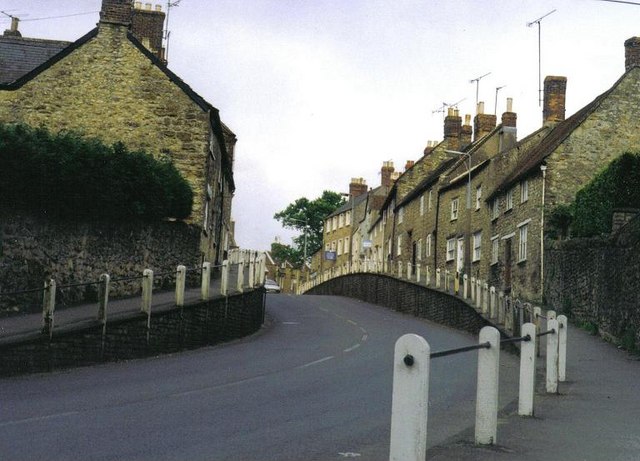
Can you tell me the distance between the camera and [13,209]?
19906 mm

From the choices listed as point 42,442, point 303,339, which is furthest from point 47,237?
point 42,442

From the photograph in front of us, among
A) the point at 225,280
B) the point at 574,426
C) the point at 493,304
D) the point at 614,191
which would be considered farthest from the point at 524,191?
the point at 574,426

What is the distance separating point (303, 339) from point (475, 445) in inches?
593

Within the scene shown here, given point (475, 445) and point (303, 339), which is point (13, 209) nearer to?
point (303, 339)

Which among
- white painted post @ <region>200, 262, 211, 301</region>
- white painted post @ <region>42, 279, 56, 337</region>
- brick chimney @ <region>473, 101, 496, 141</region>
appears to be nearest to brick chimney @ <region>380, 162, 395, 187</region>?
brick chimney @ <region>473, 101, 496, 141</region>

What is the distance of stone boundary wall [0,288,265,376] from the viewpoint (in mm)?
14516

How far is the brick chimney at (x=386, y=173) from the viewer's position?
79.1 meters

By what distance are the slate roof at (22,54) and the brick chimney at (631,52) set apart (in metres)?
24.1

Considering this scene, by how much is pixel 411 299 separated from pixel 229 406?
28379 mm

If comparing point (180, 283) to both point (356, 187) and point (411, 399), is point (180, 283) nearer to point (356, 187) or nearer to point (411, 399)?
point (411, 399)

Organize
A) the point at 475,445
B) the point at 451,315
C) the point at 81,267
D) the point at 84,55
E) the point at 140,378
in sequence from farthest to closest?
the point at 451,315 → the point at 84,55 → the point at 81,267 → the point at 140,378 → the point at 475,445

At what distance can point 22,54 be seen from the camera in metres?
30.7

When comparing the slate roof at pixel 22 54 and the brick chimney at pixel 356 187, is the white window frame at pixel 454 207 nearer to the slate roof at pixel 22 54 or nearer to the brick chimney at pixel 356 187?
the slate roof at pixel 22 54

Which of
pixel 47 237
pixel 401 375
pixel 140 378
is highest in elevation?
pixel 47 237
